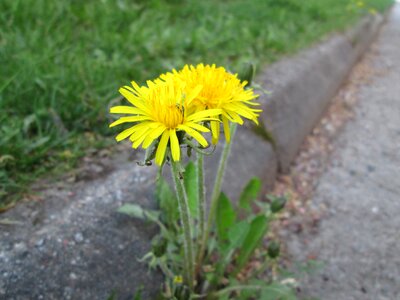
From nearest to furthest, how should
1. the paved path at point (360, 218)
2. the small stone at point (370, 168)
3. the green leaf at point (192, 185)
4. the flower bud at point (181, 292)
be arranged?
the flower bud at point (181, 292)
the green leaf at point (192, 185)
the paved path at point (360, 218)
the small stone at point (370, 168)

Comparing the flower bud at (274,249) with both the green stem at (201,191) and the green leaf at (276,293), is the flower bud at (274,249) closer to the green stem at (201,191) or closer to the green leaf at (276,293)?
the green leaf at (276,293)

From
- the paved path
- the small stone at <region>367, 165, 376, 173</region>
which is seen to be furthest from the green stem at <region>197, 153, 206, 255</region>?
the small stone at <region>367, 165, 376, 173</region>

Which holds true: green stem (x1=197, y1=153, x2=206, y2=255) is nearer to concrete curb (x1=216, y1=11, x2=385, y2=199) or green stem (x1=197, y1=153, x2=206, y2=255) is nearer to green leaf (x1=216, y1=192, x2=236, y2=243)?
green leaf (x1=216, y1=192, x2=236, y2=243)

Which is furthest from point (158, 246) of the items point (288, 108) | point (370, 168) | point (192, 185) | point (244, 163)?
point (370, 168)

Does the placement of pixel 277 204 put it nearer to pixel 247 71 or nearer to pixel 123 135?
pixel 247 71

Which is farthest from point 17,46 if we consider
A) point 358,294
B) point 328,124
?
point 328,124

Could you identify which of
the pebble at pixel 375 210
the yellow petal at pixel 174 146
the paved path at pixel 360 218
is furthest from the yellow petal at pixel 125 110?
the pebble at pixel 375 210
